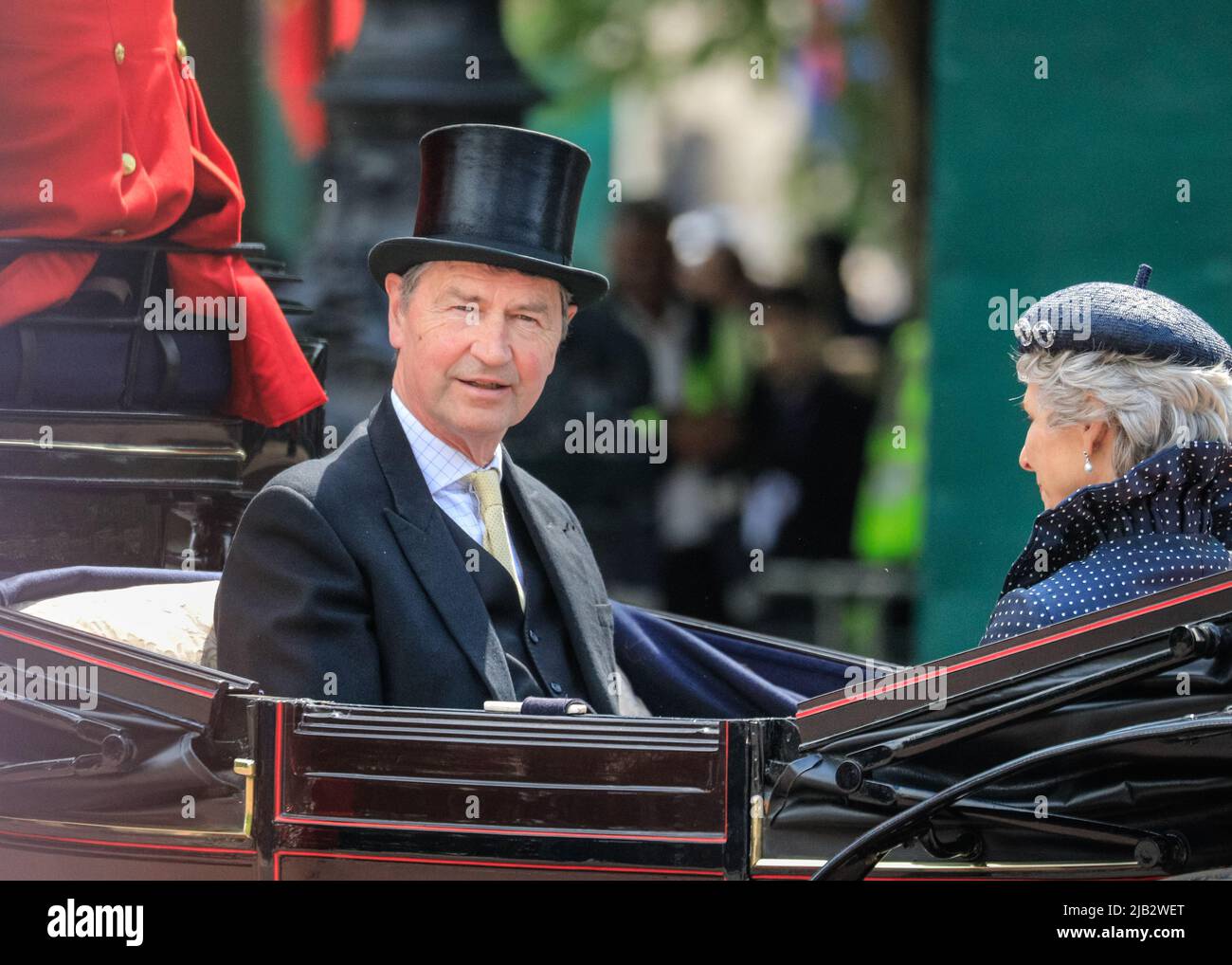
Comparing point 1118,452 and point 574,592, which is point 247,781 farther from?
point 1118,452

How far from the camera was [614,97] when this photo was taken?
13.4 feet

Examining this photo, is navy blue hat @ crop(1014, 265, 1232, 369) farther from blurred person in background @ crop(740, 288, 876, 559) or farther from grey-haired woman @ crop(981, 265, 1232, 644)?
blurred person in background @ crop(740, 288, 876, 559)

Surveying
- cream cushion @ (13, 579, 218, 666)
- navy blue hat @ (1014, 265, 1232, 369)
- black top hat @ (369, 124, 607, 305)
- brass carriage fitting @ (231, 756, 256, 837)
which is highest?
black top hat @ (369, 124, 607, 305)

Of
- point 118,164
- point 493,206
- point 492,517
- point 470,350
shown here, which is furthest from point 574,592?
point 118,164

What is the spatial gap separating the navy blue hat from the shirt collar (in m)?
0.94

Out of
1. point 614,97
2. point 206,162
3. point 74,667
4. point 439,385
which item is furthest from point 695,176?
point 74,667

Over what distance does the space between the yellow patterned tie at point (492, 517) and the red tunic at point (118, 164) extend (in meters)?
0.69

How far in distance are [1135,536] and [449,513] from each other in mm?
1093

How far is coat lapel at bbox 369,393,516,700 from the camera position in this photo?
253 cm

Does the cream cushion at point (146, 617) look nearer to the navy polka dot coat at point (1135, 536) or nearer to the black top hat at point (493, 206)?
the black top hat at point (493, 206)

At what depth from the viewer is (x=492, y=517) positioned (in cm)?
276

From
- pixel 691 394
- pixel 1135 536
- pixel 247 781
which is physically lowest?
pixel 247 781

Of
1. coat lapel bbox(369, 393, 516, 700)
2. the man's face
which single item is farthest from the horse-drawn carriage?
the man's face

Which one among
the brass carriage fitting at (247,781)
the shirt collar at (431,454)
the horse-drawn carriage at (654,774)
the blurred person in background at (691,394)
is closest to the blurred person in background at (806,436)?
the blurred person in background at (691,394)
